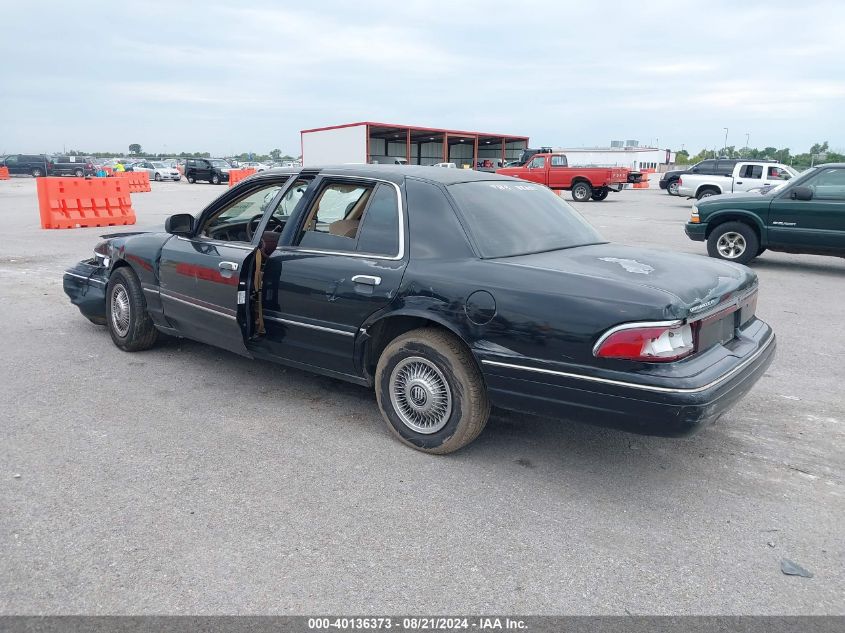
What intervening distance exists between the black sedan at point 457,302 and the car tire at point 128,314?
Result: 1.10 ft

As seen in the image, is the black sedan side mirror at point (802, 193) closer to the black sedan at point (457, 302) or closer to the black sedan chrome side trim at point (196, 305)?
the black sedan at point (457, 302)

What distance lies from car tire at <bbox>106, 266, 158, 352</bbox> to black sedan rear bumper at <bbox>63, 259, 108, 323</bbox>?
215mm

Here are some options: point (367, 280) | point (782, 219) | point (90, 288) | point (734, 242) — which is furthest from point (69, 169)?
point (367, 280)

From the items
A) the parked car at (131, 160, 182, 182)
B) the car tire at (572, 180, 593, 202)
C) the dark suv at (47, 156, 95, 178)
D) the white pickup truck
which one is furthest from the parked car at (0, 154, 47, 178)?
the white pickup truck

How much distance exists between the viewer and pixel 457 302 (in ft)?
11.7

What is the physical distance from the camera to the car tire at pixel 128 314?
5492 mm

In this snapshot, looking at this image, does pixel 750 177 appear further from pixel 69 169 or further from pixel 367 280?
pixel 69 169

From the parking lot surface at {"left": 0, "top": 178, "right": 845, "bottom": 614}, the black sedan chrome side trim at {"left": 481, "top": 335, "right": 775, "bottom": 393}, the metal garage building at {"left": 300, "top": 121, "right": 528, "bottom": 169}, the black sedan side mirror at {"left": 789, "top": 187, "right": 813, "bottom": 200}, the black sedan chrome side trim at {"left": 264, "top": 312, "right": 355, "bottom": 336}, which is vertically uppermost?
the metal garage building at {"left": 300, "top": 121, "right": 528, "bottom": 169}

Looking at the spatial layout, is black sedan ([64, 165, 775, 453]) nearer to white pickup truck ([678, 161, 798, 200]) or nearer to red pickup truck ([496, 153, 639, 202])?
white pickup truck ([678, 161, 798, 200])

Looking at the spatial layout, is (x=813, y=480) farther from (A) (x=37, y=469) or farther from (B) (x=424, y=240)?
(A) (x=37, y=469)

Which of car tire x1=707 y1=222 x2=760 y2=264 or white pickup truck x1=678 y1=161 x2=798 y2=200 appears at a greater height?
white pickup truck x1=678 y1=161 x2=798 y2=200

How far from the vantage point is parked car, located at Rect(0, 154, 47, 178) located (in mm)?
46344

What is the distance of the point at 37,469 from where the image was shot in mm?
3557

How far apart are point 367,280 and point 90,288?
11.1ft
